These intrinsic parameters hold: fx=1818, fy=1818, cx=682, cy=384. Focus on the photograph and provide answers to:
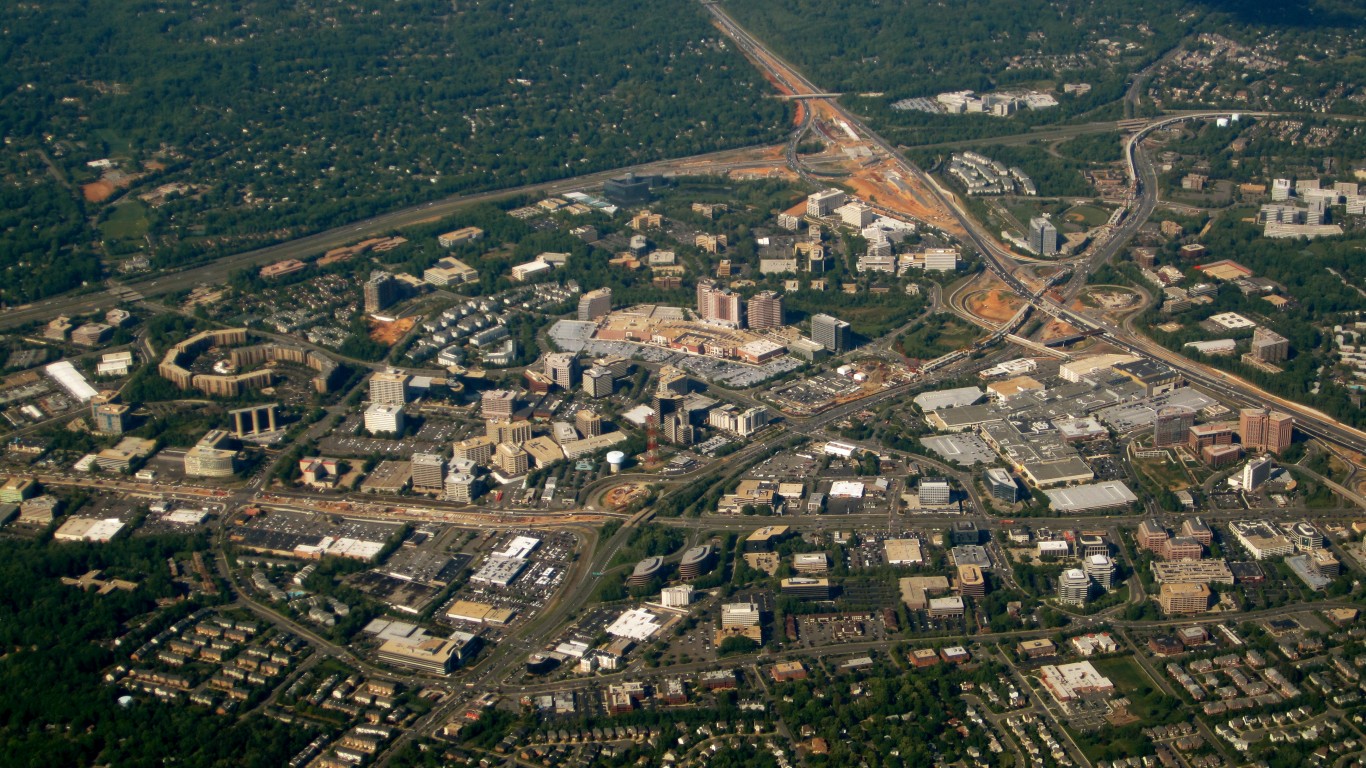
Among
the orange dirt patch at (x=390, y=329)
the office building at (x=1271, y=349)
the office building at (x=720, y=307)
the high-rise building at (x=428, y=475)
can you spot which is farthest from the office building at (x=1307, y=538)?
the orange dirt patch at (x=390, y=329)

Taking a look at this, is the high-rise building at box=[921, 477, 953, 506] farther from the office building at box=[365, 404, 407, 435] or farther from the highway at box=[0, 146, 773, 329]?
the highway at box=[0, 146, 773, 329]

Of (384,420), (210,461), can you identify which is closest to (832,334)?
(384,420)

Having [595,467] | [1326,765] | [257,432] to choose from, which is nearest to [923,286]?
[595,467]

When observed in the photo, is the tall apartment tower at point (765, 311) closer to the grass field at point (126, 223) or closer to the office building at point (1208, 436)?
the office building at point (1208, 436)

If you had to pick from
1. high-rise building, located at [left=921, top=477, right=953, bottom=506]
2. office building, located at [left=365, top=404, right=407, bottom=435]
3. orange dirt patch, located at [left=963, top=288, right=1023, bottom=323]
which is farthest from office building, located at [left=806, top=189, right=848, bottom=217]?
high-rise building, located at [left=921, top=477, right=953, bottom=506]

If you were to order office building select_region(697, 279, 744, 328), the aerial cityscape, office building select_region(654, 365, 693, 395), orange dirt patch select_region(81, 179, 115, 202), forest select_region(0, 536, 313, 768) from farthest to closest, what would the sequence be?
1. orange dirt patch select_region(81, 179, 115, 202)
2. office building select_region(697, 279, 744, 328)
3. office building select_region(654, 365, 693, 395)
4. the aerial cityscape
5. forest select_region(0, 536, 313, 768)

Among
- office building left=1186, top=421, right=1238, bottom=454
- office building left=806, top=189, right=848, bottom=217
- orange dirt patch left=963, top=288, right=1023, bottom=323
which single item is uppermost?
office building left=806, top=189, right=848, bottom=217

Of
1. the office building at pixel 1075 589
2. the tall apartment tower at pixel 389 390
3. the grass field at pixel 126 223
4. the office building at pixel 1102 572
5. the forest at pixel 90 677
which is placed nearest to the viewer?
the forest at pixel 90 677
